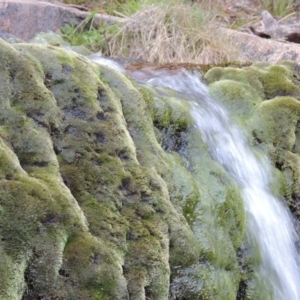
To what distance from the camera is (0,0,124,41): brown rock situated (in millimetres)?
5484

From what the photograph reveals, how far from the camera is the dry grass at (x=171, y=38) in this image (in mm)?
5398

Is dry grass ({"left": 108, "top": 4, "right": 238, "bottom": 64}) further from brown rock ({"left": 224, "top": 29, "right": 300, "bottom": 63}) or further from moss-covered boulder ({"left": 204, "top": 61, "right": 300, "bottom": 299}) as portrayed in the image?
moss-covered boulder ({"left": 204, "top": 61, "right": 300, "bottom": 299})

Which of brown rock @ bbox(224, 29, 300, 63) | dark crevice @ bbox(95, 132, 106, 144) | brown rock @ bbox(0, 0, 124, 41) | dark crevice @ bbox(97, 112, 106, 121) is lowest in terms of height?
brown rock @ bbox(0, 0, 124, 41)

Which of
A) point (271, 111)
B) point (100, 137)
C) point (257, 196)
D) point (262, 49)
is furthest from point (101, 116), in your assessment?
point (262, 49)

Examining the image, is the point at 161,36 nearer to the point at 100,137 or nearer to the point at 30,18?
the point at 30,18

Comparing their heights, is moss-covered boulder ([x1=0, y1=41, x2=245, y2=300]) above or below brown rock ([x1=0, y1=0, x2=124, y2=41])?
above

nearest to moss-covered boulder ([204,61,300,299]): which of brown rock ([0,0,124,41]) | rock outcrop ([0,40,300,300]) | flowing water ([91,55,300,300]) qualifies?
flowing water ([91,55,300,300])

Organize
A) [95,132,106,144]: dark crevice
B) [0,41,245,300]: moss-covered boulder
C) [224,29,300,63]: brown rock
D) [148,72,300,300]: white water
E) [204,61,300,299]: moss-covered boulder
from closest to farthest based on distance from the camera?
[0,41,245,300]: moss-covered boulder → [95,132,106,144]: dark crevice → [148,72,300,300]: white water → [204,61,300,299]: moss-covered boulder → [224,29,300,63]: brown rock

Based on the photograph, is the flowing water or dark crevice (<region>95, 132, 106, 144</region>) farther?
the flowing water

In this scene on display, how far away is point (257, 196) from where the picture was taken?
118 inches

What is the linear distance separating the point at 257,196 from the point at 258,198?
0.05 feet

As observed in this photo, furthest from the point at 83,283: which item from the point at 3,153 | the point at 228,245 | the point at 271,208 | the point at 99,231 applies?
the point at 271,208

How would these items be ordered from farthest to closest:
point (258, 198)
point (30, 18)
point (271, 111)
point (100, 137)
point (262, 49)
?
point (262, 49) → point (30, 18) → point (271, 111) → point (258, 198) → point (100, 137)

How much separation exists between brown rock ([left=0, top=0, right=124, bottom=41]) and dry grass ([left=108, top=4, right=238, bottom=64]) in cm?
33
